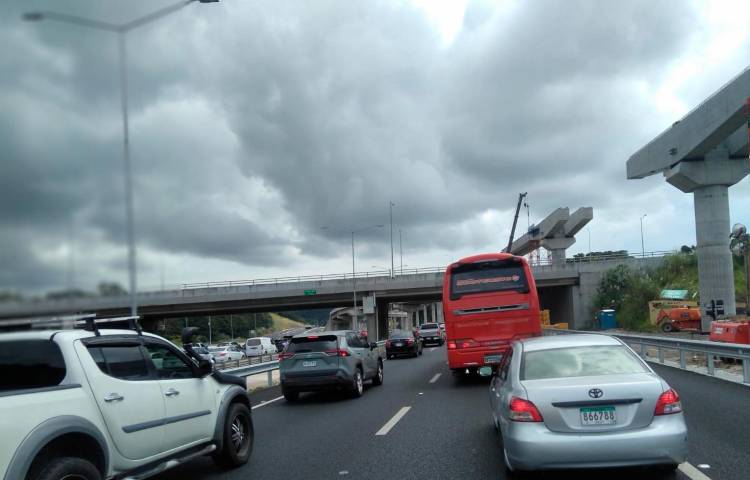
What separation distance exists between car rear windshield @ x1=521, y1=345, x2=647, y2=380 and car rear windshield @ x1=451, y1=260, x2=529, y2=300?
964cm

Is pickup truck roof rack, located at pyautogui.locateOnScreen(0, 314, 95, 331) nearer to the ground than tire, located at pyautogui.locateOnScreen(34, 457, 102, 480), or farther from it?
farther from it

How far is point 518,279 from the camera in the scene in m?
17.1

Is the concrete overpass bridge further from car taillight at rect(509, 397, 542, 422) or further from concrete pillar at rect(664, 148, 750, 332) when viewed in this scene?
car taillight at rect(509, 397, 542, 422)

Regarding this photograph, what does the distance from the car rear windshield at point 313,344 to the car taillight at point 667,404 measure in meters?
9.94

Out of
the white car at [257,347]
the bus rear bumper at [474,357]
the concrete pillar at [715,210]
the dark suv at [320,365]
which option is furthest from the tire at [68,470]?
the white car at [257,347]

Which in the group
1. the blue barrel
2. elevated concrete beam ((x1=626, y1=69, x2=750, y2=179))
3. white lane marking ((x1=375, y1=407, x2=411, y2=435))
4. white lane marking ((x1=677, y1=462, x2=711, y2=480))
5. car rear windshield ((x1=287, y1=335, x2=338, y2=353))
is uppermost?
elevated concrete beam ((x1=626, y1=69, x2=750, y2=179))

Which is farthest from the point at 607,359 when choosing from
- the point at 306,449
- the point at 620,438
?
the point at 306,449

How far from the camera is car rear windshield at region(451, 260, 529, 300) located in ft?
56.0

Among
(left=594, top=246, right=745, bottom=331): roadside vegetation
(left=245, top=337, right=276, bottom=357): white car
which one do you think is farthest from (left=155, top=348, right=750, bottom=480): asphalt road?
(left=594, top=246, right=745, bottom=331): roadside vegetation

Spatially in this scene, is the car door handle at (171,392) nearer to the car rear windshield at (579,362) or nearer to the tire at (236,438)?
the tire at (236,438)

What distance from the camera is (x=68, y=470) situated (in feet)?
17.3

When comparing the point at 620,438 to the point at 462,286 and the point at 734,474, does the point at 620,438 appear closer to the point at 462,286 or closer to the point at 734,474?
the point at 734,474

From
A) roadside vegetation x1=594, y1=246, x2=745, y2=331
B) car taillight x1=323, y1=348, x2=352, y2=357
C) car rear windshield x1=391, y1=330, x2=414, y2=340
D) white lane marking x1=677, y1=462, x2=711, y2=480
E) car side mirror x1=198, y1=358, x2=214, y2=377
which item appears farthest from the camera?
roadside vegetation x1=594, y1=246, x2=745, y2=331

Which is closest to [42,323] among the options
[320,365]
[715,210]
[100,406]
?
[100,406]
